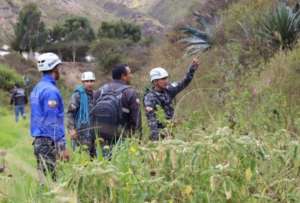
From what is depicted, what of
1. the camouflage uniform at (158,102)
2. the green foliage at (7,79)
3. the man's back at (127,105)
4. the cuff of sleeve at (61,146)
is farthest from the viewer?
the green foliage at (7,79)

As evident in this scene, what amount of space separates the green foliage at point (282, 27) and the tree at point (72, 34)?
5176cm

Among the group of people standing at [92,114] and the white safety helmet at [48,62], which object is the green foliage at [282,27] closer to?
the group of people standing at [92,114]

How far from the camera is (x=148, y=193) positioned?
3605 mm

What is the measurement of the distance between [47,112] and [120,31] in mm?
56898

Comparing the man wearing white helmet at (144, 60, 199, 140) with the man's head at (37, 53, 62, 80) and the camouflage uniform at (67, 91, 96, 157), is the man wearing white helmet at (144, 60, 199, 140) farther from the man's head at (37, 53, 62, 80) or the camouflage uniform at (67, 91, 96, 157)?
the man's head at (37, 53, 62, 80)

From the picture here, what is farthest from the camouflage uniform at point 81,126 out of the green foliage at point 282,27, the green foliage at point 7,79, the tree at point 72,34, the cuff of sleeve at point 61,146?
the tree at point 72,34

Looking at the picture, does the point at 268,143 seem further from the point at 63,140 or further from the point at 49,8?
the point at 49,8

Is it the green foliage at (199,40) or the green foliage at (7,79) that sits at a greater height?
the green foliage at (7,79)

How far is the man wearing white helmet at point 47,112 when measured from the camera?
640 centimetres

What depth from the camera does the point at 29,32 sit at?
2785 inches

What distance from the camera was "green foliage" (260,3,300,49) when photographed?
1244 cm

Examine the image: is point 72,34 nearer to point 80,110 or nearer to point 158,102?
point 80,110

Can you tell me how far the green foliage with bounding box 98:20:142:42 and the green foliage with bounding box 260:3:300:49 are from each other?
4901 cm

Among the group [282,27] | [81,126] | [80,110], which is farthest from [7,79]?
[81,126]
